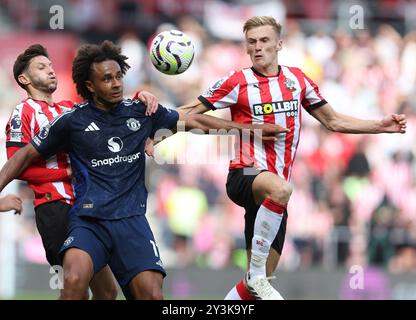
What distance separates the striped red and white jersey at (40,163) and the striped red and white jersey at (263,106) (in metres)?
1.53

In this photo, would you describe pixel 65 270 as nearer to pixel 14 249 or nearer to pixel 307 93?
pixel 307 93

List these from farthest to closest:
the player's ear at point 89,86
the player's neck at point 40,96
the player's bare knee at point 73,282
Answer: the player's neck at point 40,96, the player's ear at point 89,86, the player's bare knee at point 73,282

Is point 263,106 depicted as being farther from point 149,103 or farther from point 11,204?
point 11,204

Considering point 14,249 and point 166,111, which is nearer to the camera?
point 166,111

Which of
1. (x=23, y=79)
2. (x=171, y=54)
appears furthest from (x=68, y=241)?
(x=171, y=54)

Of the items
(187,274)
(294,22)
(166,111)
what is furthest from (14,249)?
(166,111)

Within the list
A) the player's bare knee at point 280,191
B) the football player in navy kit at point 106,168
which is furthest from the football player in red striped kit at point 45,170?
the player's bare knee at point 280,191

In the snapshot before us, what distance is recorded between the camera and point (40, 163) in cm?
910

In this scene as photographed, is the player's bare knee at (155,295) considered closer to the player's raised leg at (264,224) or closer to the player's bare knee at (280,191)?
the player's raised leg at (264,224)

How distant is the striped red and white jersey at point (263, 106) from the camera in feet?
31.6

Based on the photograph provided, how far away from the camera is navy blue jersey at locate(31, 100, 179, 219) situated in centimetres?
855

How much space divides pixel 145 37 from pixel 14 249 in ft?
18.8

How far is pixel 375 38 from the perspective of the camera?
2128cm


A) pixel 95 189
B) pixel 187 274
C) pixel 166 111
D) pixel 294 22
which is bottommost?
pixel 187 274
